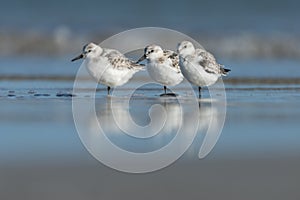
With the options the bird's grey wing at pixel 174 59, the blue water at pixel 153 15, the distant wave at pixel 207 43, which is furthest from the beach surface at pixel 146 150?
the blue water at pixel 153 15

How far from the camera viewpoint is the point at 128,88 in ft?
32.3

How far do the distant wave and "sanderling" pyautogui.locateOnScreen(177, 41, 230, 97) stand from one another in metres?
4.89

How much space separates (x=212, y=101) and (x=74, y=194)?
424 centimetres

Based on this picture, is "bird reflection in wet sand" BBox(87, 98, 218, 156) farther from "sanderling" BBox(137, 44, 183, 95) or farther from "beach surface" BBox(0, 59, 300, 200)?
"sanderling" BBox(137, 44, 183, 95)

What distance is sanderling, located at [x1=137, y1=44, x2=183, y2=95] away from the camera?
914 cm

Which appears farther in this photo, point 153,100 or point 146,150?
point 153,100

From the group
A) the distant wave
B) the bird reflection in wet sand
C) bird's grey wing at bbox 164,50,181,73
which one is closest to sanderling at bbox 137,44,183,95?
bird's grey wing at bbox 164,50,181,73

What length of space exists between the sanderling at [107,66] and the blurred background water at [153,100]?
22cm

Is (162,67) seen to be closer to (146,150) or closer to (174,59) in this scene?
(174,59)

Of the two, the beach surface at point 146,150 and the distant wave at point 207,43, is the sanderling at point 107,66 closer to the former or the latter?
the beach surface at point 146,150

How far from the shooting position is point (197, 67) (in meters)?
8.86

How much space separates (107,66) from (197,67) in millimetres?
1026

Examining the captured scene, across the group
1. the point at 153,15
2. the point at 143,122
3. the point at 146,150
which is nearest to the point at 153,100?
the point at 143,122

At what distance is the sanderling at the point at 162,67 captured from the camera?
9141 millimetres
